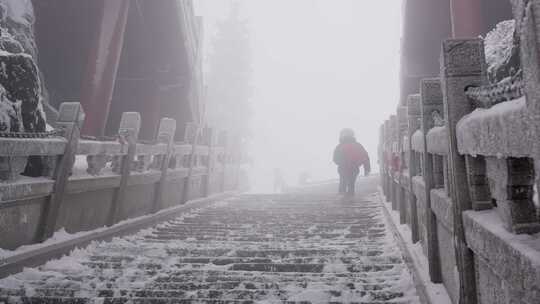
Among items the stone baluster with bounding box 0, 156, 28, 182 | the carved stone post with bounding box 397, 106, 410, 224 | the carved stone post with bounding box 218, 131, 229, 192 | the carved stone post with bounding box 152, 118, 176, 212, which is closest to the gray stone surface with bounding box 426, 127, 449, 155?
the carved stone post with bounding box 397, 106, 410, 224

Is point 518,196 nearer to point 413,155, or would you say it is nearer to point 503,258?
point 503,258

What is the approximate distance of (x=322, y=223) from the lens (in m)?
6.07

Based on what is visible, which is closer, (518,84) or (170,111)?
(518,84)

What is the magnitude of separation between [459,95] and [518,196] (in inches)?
35.3

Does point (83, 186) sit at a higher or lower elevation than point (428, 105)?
lower

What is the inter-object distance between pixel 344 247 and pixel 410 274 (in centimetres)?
110

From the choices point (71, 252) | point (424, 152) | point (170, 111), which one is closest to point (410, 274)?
point (424, 152)

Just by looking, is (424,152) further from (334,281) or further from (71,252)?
(71,252)

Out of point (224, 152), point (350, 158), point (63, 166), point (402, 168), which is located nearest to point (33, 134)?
point (63, 166)

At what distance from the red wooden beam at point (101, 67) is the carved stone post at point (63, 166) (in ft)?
8.92

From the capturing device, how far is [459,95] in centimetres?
226

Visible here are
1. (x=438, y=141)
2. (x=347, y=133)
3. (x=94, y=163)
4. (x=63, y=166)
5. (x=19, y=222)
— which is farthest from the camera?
(x=347, y=133)

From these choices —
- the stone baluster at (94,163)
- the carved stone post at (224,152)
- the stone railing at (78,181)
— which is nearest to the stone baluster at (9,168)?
the stone railing at (78,181)

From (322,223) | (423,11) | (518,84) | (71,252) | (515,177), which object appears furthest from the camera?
(423,11)
